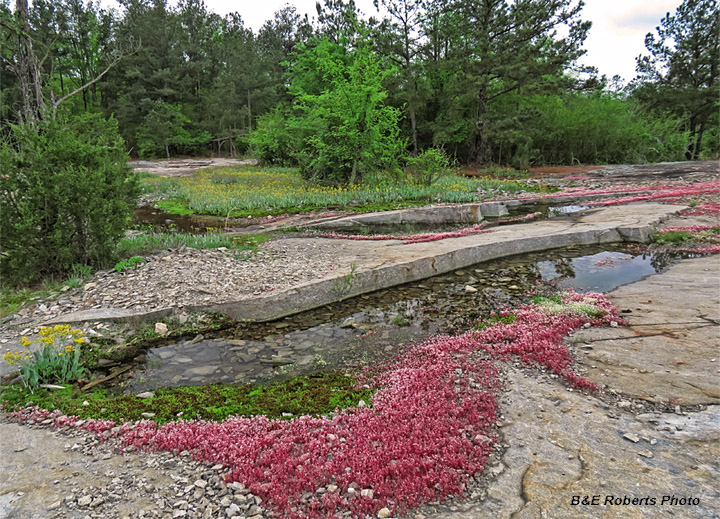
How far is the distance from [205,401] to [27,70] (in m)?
13.2

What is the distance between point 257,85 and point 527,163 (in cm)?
4372

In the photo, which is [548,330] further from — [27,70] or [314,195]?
[27,70]

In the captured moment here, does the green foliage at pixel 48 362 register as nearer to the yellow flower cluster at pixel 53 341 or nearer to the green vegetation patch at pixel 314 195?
the yellow flower cluster at pixel 53 341

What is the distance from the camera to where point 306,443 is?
3.69m

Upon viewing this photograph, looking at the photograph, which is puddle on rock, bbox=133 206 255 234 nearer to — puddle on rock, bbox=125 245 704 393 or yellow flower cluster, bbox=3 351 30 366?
puddle on rock, bbox=125 245 704 393

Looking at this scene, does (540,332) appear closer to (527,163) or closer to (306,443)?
(306,443)

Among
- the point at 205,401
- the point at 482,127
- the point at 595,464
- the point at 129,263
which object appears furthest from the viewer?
the point at 482,127

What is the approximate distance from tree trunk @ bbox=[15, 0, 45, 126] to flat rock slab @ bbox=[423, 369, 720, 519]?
14.7 meters

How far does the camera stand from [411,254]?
32.2 ft

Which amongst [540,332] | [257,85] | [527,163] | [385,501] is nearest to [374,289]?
[540,332]

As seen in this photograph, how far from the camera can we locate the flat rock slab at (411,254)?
7180 millimetres

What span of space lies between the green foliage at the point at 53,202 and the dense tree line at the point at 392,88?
6361mm

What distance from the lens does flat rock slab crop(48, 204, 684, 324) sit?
7.18 meters

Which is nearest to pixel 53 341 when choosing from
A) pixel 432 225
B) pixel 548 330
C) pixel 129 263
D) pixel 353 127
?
pixel 129 263
